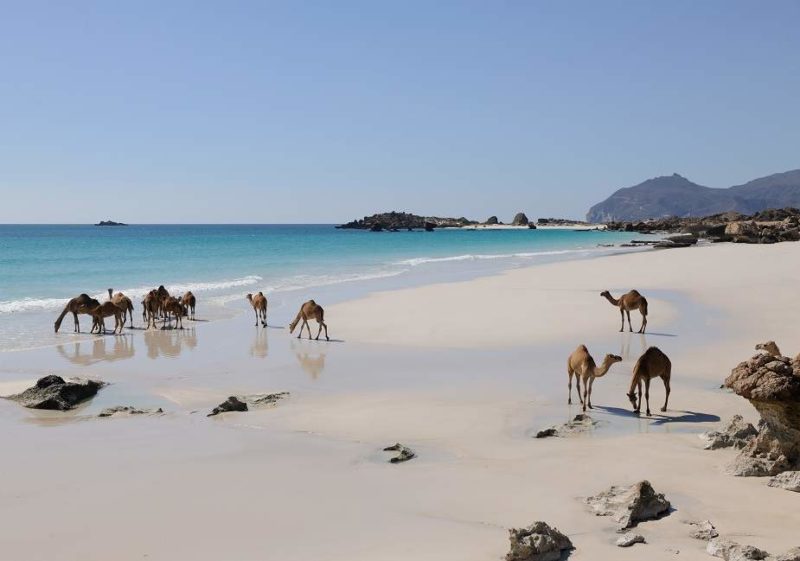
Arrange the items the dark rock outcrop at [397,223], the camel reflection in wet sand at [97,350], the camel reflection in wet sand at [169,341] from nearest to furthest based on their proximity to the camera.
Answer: the camel reflection in wet sand at [97,350]
the camel reflection in wet sand at [169,341]
the dark rock outcrop at [397,223]

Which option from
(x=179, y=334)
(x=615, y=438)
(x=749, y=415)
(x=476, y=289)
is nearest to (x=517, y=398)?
(x=615, y=438)

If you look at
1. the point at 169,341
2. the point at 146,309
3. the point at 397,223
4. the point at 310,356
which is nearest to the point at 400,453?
the point at 310,356

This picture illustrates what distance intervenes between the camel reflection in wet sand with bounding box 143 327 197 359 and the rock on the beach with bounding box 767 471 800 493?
12.3m

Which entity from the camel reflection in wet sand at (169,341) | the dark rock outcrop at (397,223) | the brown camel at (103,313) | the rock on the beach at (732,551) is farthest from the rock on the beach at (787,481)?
the dark rock outcrop at (397,223)

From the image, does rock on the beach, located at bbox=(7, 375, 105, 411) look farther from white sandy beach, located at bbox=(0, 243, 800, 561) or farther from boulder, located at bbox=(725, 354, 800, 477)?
boulder, located at bbox=(725, 354, 800, 477)

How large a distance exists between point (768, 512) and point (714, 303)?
1717 cm

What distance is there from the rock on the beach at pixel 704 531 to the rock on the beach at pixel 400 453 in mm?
3210

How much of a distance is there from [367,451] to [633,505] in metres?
3.35

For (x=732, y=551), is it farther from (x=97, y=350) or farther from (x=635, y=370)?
(x=97, y=350)

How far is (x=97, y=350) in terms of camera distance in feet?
55.8

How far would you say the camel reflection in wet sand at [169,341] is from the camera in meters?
16.5

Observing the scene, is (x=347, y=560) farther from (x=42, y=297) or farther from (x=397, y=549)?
(x=42, y=297)

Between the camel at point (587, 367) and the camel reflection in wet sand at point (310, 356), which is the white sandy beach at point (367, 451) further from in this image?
the camel at point (587, 367)

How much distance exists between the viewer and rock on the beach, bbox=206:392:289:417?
34.4ft
